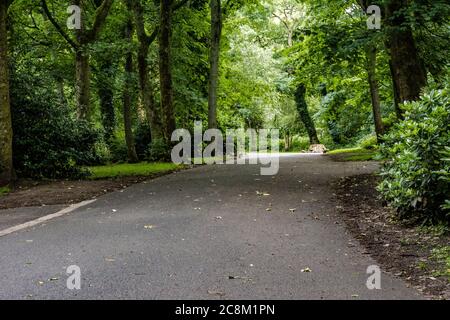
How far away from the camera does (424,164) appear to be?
702cm

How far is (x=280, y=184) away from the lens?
12867mm

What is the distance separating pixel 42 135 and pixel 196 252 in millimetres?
11378

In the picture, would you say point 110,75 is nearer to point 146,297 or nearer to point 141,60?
point 141,60

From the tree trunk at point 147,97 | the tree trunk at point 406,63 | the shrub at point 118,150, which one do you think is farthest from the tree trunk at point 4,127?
the shrub at point 118,150

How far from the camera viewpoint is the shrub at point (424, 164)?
6.89 metres

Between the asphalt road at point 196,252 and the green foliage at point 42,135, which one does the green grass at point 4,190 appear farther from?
the asphalt road at point 196,252

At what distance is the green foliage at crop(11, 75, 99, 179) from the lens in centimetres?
1557

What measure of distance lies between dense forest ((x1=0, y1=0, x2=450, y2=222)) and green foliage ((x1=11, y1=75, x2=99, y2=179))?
36 mm

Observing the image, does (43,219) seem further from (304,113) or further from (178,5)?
(304,113)

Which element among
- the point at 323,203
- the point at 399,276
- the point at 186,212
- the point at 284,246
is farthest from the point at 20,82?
the point at 399,276

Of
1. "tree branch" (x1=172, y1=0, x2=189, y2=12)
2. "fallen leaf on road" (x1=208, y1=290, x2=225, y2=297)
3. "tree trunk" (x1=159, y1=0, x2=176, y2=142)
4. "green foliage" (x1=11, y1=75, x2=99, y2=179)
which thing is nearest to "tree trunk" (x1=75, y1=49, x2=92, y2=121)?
"tree trunk" (x1=159, y1=0, x2=176, y2=142)

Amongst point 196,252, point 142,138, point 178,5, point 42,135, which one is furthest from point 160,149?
point 196,252

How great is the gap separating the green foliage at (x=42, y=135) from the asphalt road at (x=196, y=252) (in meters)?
5.90

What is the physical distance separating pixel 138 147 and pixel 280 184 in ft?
63.2
